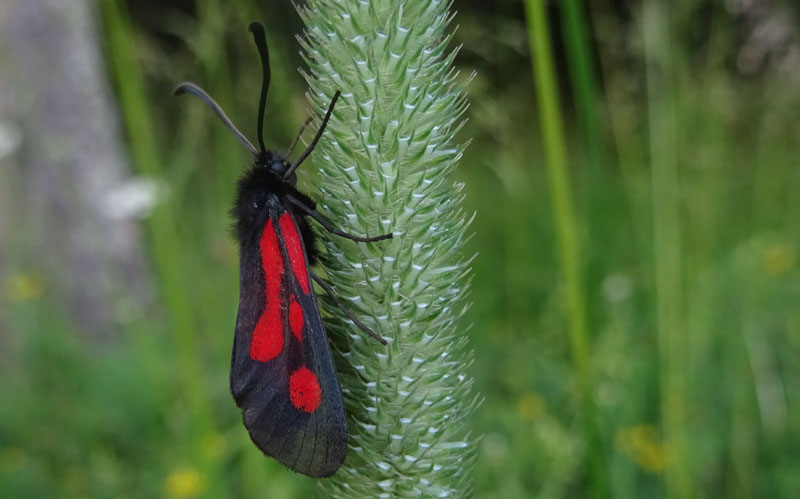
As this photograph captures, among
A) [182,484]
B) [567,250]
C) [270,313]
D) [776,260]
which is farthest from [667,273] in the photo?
[776,260]

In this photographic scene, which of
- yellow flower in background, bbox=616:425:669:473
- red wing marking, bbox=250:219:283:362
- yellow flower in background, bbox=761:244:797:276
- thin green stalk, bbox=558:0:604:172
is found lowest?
yellow flower in background, bbox=616:425:669:473

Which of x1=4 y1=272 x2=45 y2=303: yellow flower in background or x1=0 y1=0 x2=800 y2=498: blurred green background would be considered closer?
x1=0 y1=0 x2=800 y2=498: blurred green background

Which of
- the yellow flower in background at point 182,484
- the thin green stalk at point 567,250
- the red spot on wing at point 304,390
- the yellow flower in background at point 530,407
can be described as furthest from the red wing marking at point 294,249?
the yellow flower in background at point 530,407

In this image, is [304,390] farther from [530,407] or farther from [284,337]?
[530,407]

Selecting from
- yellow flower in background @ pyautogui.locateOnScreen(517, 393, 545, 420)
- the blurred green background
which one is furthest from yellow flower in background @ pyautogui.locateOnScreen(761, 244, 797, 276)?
yellow flower in background @ pyautogui.locateOnScreen(517, 393, 545, 420)

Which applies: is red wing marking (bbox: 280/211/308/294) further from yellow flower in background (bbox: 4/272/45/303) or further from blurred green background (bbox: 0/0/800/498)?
yellow flower in background (bbox: 4/272/45/303)

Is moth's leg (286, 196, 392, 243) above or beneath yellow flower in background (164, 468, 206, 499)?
above
